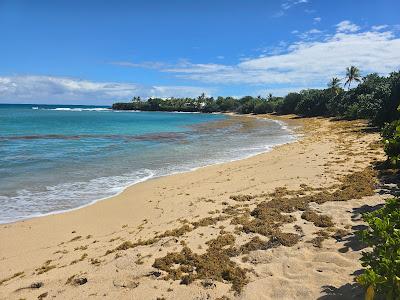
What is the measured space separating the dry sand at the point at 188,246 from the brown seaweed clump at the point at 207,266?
0.07 ft

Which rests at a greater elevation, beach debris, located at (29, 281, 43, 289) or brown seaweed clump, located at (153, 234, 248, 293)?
brown seaweed clump, located at (153, 234, 248, 293)

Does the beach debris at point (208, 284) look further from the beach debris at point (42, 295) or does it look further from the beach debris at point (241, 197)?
the beach debris at point (241, 197)

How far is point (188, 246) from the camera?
25.9ft

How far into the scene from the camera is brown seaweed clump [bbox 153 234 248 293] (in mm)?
6445

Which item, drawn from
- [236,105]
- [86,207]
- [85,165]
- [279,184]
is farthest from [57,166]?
[236,105]

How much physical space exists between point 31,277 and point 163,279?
2636mm

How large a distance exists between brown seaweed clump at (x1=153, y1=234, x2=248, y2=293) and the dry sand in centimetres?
2

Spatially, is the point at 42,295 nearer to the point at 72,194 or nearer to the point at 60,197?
the point at 60,197

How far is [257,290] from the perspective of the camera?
6055mm

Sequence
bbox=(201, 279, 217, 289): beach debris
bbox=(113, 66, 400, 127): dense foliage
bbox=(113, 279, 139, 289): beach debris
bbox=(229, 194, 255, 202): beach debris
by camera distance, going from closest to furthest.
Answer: bbox=(201, 279, 217, 289): beach debris
bbox=(113, 279, 139, 289): beach debris
bbox=(229, 194, 255, 202): beach debris
bbox=(113, 66, 400, 127): dense foliage

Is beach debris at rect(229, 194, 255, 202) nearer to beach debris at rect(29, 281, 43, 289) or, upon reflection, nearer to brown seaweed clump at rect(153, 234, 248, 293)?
brown seaweed clump at rect(153, 234, 248, 293)

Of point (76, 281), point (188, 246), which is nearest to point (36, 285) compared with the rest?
point (76, 281)

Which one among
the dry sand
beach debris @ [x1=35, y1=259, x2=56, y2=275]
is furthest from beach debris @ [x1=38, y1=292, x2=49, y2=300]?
beach debris @ [x1=35, y1=259, x2=56, y2=275]

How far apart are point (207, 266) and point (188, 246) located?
1.13 meters
